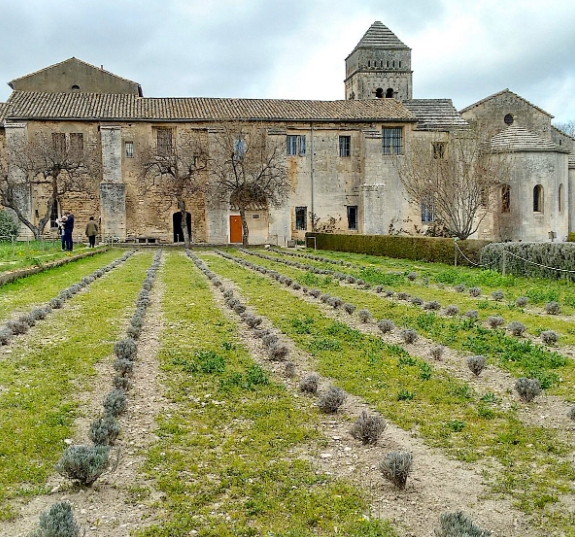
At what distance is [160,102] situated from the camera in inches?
1551

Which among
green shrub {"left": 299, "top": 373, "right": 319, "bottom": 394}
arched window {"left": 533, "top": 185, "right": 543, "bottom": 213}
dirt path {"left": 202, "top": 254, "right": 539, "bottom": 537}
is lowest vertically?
dirt path {"left": 202, "top": 254, "right": 539, "bottom": 537}

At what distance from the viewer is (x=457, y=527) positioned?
3.29 m

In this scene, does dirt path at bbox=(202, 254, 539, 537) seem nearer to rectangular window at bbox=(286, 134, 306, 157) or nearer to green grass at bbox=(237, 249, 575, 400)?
green grass at bbox=(237, 249, 575, 400)

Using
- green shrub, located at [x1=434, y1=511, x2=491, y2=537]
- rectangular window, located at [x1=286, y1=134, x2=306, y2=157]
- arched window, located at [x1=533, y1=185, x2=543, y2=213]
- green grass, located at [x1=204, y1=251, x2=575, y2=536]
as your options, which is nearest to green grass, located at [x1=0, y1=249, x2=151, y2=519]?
green shrub, located at [x1=434, y1=511, x2=491, y2=537]

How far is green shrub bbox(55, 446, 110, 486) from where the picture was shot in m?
4.04

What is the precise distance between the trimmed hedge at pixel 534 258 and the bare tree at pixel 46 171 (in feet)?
68.4

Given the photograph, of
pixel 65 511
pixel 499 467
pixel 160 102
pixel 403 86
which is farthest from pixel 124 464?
pixel 403 86

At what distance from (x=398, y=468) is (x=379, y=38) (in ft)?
182

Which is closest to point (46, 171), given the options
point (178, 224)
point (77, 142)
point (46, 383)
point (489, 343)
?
point (77, 142)

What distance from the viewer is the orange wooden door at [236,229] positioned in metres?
38.6

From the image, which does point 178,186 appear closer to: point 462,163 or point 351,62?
point 462,163

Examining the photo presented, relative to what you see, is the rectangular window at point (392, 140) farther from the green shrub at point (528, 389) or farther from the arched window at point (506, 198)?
the green shrub at point (528, 389)

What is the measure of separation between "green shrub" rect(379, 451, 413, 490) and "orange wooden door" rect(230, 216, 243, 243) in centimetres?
3485

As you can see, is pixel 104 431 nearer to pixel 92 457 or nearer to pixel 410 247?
pixel 92 457
